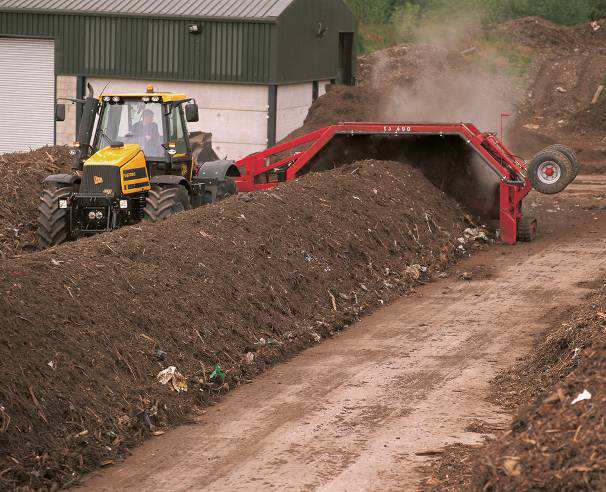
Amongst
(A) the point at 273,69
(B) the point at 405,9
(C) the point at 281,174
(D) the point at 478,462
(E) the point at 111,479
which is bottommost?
(E) the point at 111,479

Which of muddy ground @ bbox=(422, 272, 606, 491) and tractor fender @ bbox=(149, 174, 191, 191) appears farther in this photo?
tractor fender @ bbox=(149, 174, 191, 191)

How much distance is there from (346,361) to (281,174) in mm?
9028

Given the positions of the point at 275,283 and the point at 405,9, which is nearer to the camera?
the point at 275,283

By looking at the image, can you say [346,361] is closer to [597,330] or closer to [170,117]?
[597,330]

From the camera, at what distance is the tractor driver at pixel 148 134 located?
58.3ft

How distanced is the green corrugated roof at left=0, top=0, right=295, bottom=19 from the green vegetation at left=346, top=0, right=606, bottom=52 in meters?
17.6

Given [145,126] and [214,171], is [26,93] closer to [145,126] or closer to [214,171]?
[214,171]

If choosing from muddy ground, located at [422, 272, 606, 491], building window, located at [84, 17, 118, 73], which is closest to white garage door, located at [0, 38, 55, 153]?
building window, located at [84, 17, 118, 73]

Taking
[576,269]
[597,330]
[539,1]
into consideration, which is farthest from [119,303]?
[539,1]

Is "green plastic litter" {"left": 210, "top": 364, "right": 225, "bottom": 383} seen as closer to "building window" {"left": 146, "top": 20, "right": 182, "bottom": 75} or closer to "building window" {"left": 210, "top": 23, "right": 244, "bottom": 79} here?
"building window" {"left": 210, "top": 23, "right": 244, "bottom": 79}

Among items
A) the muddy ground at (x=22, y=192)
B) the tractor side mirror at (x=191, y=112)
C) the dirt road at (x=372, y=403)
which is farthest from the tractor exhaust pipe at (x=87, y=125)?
the dirt road at (x=372, y=403)

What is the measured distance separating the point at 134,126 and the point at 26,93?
1616 cm

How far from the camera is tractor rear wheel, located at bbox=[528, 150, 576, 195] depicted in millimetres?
19031

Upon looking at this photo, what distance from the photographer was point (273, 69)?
30.0m
